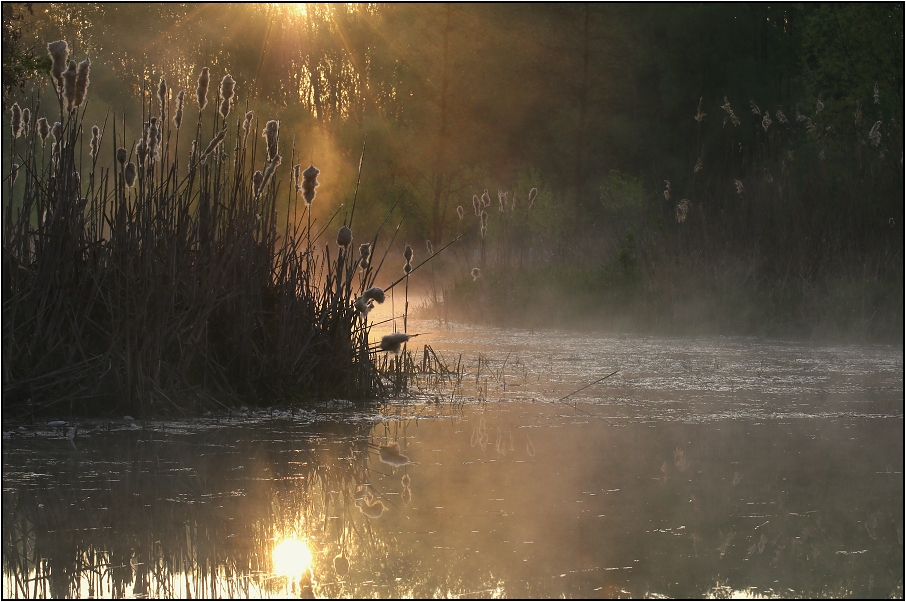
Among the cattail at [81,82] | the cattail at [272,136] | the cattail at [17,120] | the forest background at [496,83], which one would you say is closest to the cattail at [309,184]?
the cattail at [272,136]

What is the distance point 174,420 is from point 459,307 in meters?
6.72

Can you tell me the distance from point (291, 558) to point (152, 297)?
191cm

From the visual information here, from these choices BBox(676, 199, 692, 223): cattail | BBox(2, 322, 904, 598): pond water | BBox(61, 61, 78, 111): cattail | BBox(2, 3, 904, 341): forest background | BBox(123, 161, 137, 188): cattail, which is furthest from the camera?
BBox(2, 3, 904, 341): forest background

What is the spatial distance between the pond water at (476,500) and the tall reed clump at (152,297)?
0.19 m

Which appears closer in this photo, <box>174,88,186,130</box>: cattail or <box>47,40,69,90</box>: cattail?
<box>47,40,69,90</box>: cattail

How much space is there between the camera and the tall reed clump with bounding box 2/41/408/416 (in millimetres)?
3504

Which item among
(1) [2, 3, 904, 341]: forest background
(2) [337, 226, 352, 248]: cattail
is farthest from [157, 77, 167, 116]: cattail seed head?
(1) [2, 3, 904, 341]: forest background

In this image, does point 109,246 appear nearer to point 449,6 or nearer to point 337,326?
point 337,326

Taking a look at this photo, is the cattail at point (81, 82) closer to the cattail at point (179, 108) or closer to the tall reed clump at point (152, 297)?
the tall reed clump at point (152, 297)

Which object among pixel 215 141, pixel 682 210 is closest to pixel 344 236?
pixel 215 141

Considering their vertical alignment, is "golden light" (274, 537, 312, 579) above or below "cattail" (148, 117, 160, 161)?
below

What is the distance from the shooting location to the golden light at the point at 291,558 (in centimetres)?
191

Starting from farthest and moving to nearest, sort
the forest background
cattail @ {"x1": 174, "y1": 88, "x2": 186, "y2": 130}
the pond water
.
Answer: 1. the forest background
2. cattail @ {"x1": 174, "y1": 88, "x2": 186, "y2": 130}
3. the pond water

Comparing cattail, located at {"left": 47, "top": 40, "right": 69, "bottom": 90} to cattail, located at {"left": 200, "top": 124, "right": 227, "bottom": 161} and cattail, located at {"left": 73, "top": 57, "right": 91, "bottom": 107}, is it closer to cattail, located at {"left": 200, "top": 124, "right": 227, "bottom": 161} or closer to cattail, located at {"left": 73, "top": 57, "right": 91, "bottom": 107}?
cattail, located at {"left": 73, "top": 57, "right": 91, "bottom": 107}
